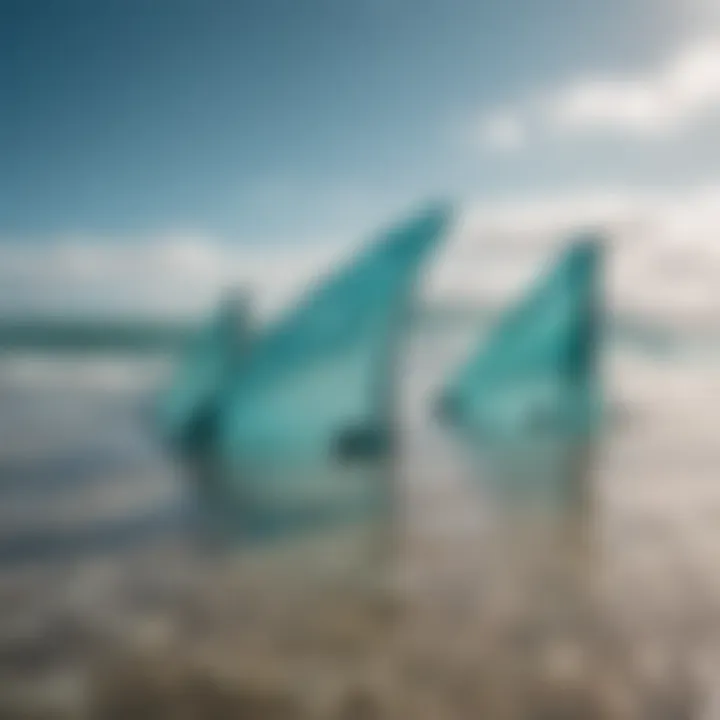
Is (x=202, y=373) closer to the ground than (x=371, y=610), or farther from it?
farther from it

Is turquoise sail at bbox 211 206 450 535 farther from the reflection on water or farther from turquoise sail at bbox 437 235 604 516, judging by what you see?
turquoise sail at bbox 437 235 604 516

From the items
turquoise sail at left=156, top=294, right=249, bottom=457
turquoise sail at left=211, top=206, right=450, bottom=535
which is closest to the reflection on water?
turquoise sail at left=211, top=206, right=450, bottom=535

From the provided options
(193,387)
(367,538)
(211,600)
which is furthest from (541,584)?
(193,387)

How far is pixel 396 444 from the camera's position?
10086 millimetres

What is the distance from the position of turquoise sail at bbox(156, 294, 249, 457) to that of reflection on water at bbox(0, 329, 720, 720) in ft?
7.12

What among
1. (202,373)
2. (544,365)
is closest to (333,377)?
(202,373)

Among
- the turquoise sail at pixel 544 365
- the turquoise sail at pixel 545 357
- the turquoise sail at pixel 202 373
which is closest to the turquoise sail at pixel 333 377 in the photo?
the turquoise sail at pixel 202 373

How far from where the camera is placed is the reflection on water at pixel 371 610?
13.0ft

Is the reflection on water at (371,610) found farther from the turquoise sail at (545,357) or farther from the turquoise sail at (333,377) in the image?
the turquoise sail at (545,357)

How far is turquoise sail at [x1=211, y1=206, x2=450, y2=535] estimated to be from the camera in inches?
364

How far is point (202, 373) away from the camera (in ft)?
43.3

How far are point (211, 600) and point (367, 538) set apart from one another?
1.68 meters

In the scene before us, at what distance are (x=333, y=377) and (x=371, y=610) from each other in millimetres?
4767

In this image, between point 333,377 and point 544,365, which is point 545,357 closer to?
point 544,365
